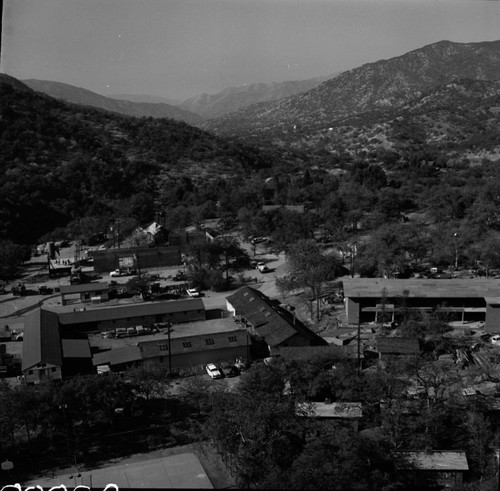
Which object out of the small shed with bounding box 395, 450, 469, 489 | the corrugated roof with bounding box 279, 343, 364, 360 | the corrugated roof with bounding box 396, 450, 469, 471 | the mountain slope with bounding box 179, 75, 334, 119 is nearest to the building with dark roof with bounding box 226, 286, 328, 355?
the corrugated roof with bounding box 279, 343, 364, 360

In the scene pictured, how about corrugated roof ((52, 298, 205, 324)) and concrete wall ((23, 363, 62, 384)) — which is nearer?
concrete wall ((23, 363, 62, 384))

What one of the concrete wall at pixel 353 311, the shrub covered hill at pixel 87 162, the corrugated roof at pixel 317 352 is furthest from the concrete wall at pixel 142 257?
the corrugated roof at pixel 317 352

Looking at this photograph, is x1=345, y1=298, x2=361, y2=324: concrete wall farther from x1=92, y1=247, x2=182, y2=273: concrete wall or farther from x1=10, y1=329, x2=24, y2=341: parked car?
x1=92, y1=247, x2=182, y2=273: concrete wall

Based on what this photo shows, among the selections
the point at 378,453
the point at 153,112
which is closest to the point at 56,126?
the point at 378,453

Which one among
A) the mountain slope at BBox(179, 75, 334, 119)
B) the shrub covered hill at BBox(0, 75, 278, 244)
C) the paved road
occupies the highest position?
the mountain slope at BBox(179, 75, 334, 119)

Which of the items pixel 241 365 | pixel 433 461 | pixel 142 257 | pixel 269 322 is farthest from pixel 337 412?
pixel 142 257

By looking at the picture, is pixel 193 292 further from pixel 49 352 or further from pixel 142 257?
pixel 49 352
